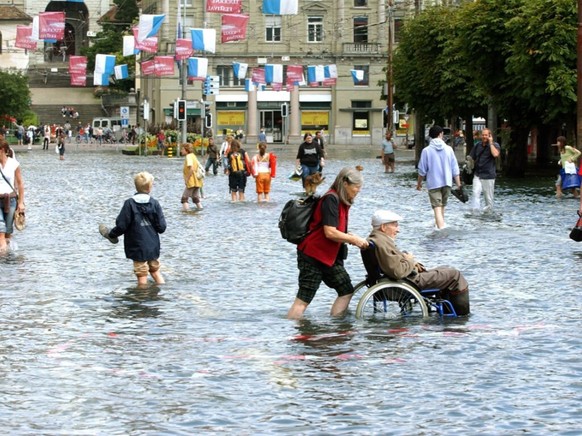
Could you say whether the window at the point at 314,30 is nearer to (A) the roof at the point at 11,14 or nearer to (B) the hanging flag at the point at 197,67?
(B) the hanging flag at the point at 197,67

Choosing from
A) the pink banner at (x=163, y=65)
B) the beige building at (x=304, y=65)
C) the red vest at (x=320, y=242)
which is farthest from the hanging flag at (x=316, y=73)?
the red vest at (x=320, y=242)

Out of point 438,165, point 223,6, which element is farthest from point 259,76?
point 438,165

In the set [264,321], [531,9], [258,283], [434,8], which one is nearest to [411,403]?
[264,321]

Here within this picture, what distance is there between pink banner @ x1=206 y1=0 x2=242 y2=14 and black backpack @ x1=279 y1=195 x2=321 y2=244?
42113mm

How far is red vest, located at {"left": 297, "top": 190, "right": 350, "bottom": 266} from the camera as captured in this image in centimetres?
1282

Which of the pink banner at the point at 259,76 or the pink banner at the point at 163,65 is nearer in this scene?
the pink banner at the point at 163,65

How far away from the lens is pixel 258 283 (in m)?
16.3

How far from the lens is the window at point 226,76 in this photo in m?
102

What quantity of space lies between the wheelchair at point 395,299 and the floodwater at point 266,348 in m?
0.22

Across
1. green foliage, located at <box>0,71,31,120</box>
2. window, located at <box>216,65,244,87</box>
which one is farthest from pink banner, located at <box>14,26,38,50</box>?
window, located at <box>216,65,244,87</box>

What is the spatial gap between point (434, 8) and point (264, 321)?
42.2 meters

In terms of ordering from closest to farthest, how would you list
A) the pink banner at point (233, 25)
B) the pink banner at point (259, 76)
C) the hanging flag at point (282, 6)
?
the hanging flag at point (282, 6), the pink banner at point (233, 25), the pink banner at point (259, 76)

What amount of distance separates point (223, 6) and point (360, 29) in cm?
5059

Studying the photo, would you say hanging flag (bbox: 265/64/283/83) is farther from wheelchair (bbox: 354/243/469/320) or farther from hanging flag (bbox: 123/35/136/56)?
wheelchair (bbox: 354/243/469/320)
